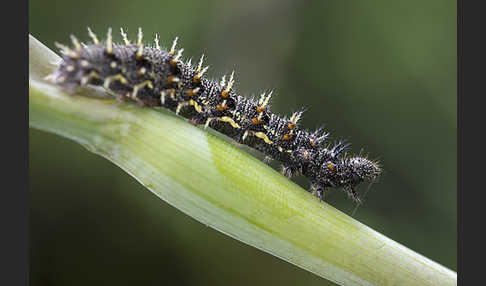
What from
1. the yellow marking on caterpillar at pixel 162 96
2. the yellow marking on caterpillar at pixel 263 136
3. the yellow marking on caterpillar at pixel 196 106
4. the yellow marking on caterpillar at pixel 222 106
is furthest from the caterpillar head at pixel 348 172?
the yellow marking on caterpillar at pixel 162 96

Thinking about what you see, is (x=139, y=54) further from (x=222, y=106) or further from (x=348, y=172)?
(x=348, y=172)

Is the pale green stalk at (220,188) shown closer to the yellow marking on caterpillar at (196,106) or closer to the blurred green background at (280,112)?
the yellow marking on caterpillar at (196,106)

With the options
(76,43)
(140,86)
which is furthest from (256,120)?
(76,43)

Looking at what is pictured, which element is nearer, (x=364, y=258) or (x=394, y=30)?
(x=364, y=258)

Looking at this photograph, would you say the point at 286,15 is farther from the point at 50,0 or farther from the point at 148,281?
the point at 148,281

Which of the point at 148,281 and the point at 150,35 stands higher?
the point at 150,35

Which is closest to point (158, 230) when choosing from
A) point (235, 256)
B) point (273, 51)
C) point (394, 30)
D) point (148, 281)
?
point (148, 281)
